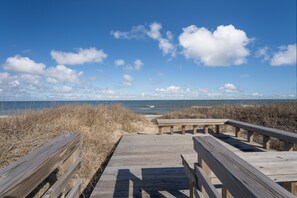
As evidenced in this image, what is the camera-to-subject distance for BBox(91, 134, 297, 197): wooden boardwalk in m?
2.99

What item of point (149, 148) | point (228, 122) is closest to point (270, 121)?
point (228, 122)

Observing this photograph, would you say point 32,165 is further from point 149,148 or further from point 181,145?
point 181,145

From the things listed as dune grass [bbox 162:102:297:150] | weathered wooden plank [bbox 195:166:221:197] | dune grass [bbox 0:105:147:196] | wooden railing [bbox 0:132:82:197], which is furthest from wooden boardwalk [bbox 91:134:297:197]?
dune grass [bbox 162:102:297:150]

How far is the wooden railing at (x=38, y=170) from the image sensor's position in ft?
3.63

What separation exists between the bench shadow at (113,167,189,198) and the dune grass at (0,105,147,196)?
867 mm

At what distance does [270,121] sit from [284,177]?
26.8 feet

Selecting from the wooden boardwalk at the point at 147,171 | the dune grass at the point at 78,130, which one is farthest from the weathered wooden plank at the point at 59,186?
the dune grass at the point at 78,130

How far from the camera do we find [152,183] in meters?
3.24

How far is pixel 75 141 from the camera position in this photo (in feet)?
8.08

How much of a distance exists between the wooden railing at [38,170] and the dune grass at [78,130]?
1.01 metres

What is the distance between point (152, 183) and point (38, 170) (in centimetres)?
211

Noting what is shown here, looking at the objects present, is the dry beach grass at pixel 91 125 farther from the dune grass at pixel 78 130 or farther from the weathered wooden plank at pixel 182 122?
the weathered wooden plank at pixel 182 122

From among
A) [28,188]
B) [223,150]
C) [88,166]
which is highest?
[223,150]

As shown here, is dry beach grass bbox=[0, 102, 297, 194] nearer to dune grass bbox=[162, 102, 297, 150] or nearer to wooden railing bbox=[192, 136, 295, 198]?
dune grass bbox=[162, 102, 297, 150]
